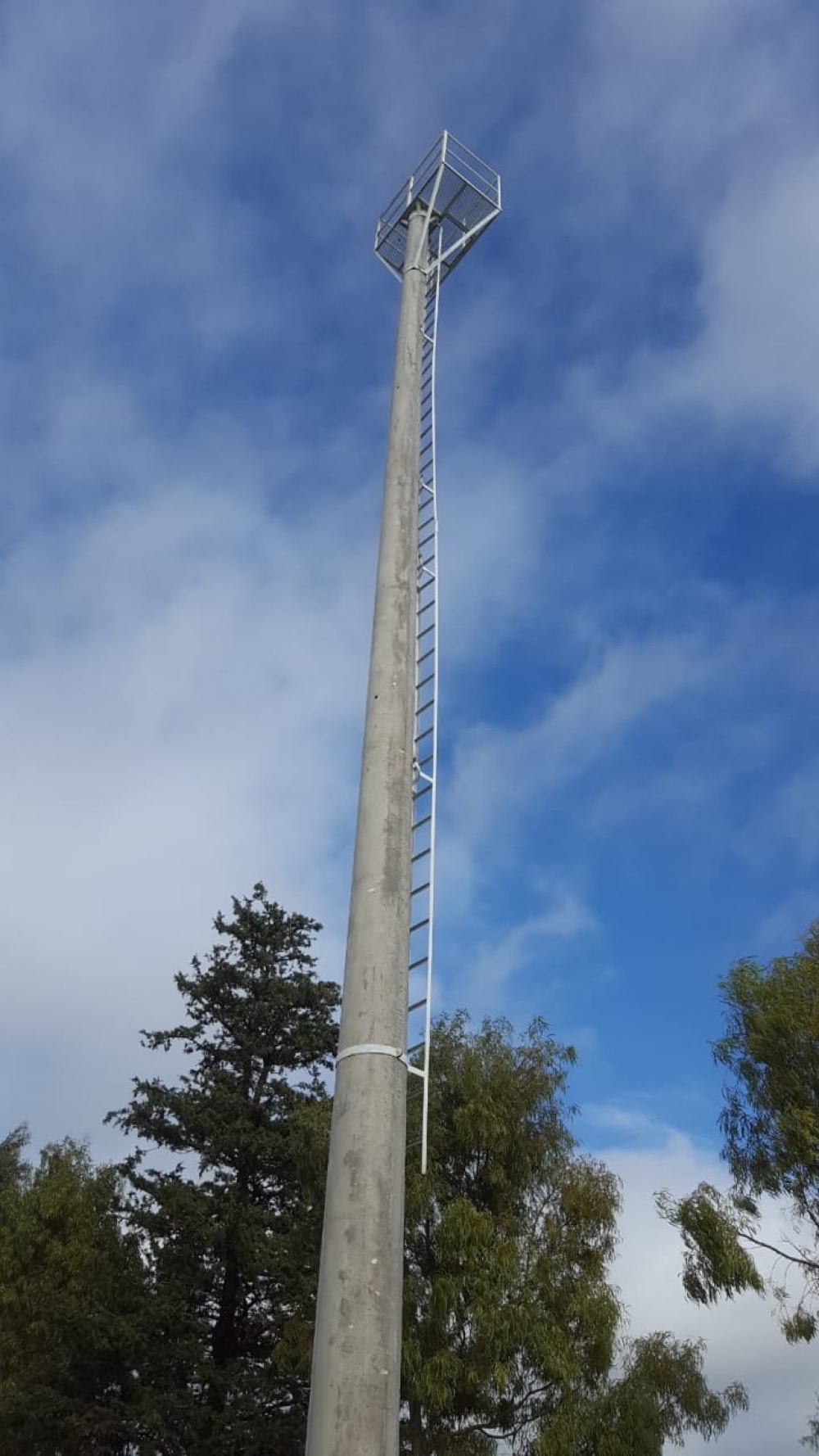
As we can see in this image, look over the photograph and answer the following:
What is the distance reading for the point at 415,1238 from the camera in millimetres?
15422

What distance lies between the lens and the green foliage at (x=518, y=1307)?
542 inches

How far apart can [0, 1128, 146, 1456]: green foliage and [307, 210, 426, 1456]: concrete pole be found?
2063 centimetres

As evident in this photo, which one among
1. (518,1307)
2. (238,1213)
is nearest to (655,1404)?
(518,1307)

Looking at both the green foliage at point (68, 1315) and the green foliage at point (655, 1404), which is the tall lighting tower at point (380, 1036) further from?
the green foliage at point (68, 1315)

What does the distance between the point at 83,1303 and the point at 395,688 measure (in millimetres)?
21997

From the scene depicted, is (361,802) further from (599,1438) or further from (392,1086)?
(599,1438)

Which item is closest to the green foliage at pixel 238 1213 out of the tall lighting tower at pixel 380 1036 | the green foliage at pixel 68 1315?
the green foliage at pixel 68 1315

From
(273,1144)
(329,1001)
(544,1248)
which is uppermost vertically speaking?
(329,1001)

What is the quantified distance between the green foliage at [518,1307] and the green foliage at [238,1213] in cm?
307

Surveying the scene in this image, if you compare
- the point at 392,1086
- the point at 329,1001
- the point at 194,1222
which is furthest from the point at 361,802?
the point at 329,1001

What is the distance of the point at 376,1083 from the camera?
5.04m

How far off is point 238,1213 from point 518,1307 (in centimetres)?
1114

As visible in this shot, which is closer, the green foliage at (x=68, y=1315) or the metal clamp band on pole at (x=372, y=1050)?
the metal clamp band on pole at (x=372, y=1050)

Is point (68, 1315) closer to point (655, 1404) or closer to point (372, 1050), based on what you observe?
point (655, 1404)
